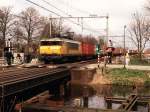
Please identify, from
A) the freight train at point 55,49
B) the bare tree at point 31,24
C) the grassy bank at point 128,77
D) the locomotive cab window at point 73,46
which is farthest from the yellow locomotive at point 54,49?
the bare tree at point 31,24

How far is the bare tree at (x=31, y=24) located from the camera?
256ft

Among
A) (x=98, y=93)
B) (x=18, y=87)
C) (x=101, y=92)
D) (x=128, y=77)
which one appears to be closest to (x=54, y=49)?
(x=128, y=77)

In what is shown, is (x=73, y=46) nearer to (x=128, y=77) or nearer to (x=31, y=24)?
(x=128, y=77)

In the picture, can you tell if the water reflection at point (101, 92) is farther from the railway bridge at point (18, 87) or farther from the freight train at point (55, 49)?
the freight train at point (55, 49)

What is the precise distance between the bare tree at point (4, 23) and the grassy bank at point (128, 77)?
40.7 metres

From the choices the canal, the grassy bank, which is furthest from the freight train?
the canal

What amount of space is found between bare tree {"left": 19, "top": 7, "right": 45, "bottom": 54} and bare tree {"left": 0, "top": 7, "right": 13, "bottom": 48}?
2.63 metres

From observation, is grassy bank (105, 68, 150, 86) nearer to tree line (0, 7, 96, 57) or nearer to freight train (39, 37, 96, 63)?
freight train (39, 37, 96, 63)

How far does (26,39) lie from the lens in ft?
256

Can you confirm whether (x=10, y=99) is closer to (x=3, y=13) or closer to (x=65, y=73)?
(x=65, y=73)

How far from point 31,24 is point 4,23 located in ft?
19.9

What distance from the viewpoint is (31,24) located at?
259 feet

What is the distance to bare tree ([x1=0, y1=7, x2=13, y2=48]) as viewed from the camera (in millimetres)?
73988

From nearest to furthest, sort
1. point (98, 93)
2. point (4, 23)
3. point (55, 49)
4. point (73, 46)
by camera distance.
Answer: point (98, 93) < point (55, 49) < point (73, 46) < point (4, 23)
